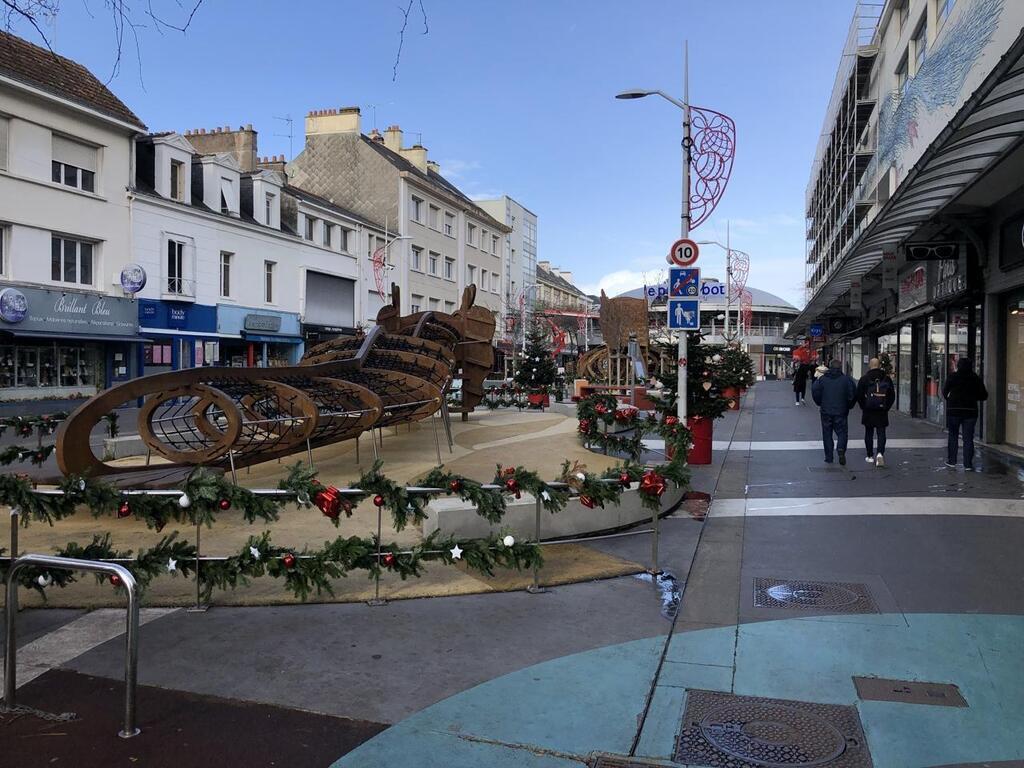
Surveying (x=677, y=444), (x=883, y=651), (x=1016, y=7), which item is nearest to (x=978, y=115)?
(x=677, y=444)

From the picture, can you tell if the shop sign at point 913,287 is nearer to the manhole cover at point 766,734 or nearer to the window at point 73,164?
the manhole cover at point 766,734

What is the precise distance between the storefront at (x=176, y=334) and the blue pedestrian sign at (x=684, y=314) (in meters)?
20.9

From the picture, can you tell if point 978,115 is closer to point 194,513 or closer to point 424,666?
point 424,666

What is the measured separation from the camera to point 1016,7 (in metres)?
13.2

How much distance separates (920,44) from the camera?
22.8m

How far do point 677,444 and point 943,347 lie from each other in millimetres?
12853

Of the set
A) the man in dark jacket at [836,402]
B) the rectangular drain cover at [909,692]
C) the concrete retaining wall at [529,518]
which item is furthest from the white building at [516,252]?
the rectangular drain cover at [909,692]

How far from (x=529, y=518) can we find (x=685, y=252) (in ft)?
20.9

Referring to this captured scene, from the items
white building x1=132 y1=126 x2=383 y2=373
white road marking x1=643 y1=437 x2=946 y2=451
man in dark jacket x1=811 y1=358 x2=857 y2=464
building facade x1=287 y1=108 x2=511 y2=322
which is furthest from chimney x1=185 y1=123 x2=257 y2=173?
man in dark jacket x1=811 y1=358 x2=857 y2=464

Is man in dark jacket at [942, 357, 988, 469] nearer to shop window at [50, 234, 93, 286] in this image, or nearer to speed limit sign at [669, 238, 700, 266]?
speed limit sign at [669, 238, 700, 266]

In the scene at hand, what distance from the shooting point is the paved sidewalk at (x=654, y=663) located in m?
3.52

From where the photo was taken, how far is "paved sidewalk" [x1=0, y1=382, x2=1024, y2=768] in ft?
11.5

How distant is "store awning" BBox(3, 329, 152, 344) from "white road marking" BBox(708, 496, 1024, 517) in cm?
2156

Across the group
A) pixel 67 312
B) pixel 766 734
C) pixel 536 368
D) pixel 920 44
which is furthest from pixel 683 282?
pixel 67 312
